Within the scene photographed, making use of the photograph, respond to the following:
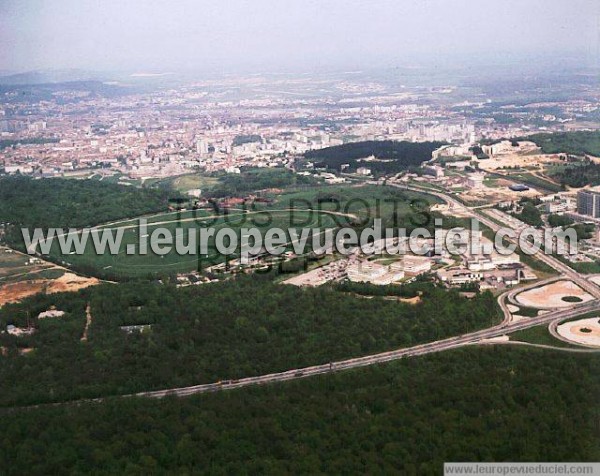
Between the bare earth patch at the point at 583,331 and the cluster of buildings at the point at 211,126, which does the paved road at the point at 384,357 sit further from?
the cluster of buildings at the point at 211,126

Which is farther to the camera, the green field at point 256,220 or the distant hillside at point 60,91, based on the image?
the distant hillside at point 60,91

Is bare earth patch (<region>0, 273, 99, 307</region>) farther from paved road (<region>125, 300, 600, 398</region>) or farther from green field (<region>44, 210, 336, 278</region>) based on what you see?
paved road (<region>125, 300, 600, 398</region>)

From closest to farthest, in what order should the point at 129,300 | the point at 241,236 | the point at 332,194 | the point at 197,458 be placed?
the point at 197,458, the point at 129,300, the point at 241,236, the point at 332,194

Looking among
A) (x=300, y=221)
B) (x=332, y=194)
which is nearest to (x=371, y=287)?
(x=300, y=221)

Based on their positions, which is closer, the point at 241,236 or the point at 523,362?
the point at 523,362

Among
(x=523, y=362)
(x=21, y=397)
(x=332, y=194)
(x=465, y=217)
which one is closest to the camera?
(x=21, y=397)

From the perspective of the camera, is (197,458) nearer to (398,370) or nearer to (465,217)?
(398,370)

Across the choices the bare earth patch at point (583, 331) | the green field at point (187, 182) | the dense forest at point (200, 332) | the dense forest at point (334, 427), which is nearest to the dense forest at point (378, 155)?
the green field at point (187, 182)
